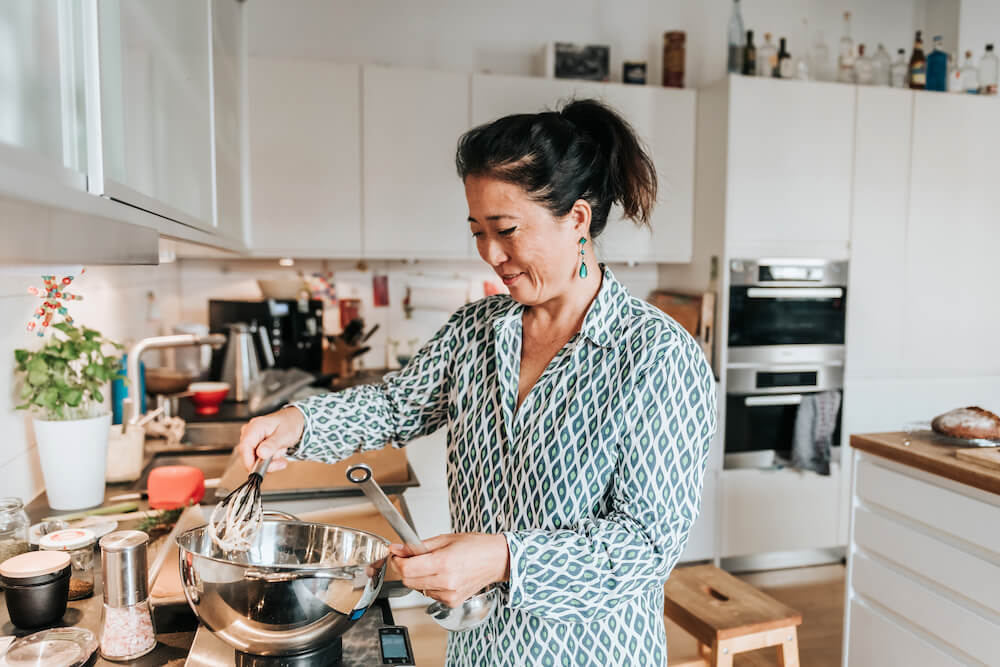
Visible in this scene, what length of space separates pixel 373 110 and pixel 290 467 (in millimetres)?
1737

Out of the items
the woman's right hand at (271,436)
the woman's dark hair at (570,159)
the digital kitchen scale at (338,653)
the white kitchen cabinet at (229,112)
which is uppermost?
the white kitchen cabinet at (229,112)

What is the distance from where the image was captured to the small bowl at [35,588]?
1047 millimetres

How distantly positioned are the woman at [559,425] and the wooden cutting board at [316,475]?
1.44ft

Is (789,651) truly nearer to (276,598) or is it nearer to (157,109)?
(276,598)

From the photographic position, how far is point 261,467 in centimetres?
115

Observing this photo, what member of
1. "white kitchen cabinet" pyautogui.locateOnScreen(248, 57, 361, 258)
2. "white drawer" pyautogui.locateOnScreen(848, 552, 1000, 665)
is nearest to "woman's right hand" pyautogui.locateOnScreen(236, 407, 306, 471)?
"white drawer" pyautogui.locateOnScreen(848, 552, 1000, 665)

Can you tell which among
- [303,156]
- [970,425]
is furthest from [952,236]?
[303,156]

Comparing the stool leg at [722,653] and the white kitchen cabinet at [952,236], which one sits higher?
the white kitchen cabinet at [952,236]

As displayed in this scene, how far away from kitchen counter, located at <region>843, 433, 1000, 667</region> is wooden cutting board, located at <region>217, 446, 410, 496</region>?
131 cm

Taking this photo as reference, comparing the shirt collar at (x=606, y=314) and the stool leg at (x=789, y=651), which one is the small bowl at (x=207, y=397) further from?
the stool leg at (x=789, y=651)

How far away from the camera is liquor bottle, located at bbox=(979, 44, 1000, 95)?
12.0 feet

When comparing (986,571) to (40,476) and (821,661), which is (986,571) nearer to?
(821,661)

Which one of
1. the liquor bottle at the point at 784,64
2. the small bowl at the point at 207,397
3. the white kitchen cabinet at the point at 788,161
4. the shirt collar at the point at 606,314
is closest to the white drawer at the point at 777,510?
the white kitchen cabinet at the point at 788,161

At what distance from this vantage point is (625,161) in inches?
48.3
